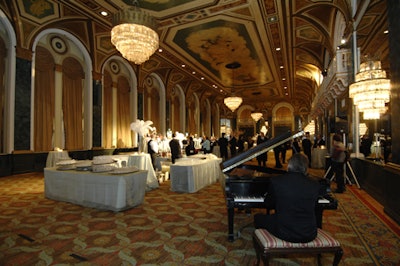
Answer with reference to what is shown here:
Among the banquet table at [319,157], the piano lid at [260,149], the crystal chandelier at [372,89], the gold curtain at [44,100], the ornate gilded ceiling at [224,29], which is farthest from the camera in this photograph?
the banquet table at [319,157]

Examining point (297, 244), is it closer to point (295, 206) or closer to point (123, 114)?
point (295, 206)

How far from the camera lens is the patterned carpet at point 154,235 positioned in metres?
2.31

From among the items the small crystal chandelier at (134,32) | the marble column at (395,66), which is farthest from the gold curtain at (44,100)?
the marble column at (395,66)

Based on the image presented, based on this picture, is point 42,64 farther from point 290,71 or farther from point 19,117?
point 290,71

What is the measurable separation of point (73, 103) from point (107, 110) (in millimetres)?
1618

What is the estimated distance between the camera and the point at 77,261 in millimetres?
2252

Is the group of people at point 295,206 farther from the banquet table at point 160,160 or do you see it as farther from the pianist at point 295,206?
the banquet table at point 160,160

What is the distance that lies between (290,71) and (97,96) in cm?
996

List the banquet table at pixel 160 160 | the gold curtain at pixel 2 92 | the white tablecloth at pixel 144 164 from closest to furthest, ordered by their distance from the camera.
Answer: the white tablecloth at pixel 144 164, the gold curtain at pixel 2 92, the banquet table at pixel 160 160

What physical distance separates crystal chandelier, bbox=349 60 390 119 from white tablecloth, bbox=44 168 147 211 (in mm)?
4377

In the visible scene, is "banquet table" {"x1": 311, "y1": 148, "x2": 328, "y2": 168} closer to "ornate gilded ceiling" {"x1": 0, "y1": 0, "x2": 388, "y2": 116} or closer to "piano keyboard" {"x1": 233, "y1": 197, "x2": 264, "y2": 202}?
"ornate gilded ceiling" {"x1": 0, "y1": 0, "x2": 388, "y2": 116}

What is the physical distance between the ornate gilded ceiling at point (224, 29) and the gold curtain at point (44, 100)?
2.42 ft

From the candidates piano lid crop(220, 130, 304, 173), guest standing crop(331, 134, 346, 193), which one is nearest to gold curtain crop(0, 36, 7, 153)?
piano lid crop(220, 130, 304, 173)

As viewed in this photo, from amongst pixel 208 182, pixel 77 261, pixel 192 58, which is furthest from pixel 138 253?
pixel 192 58
